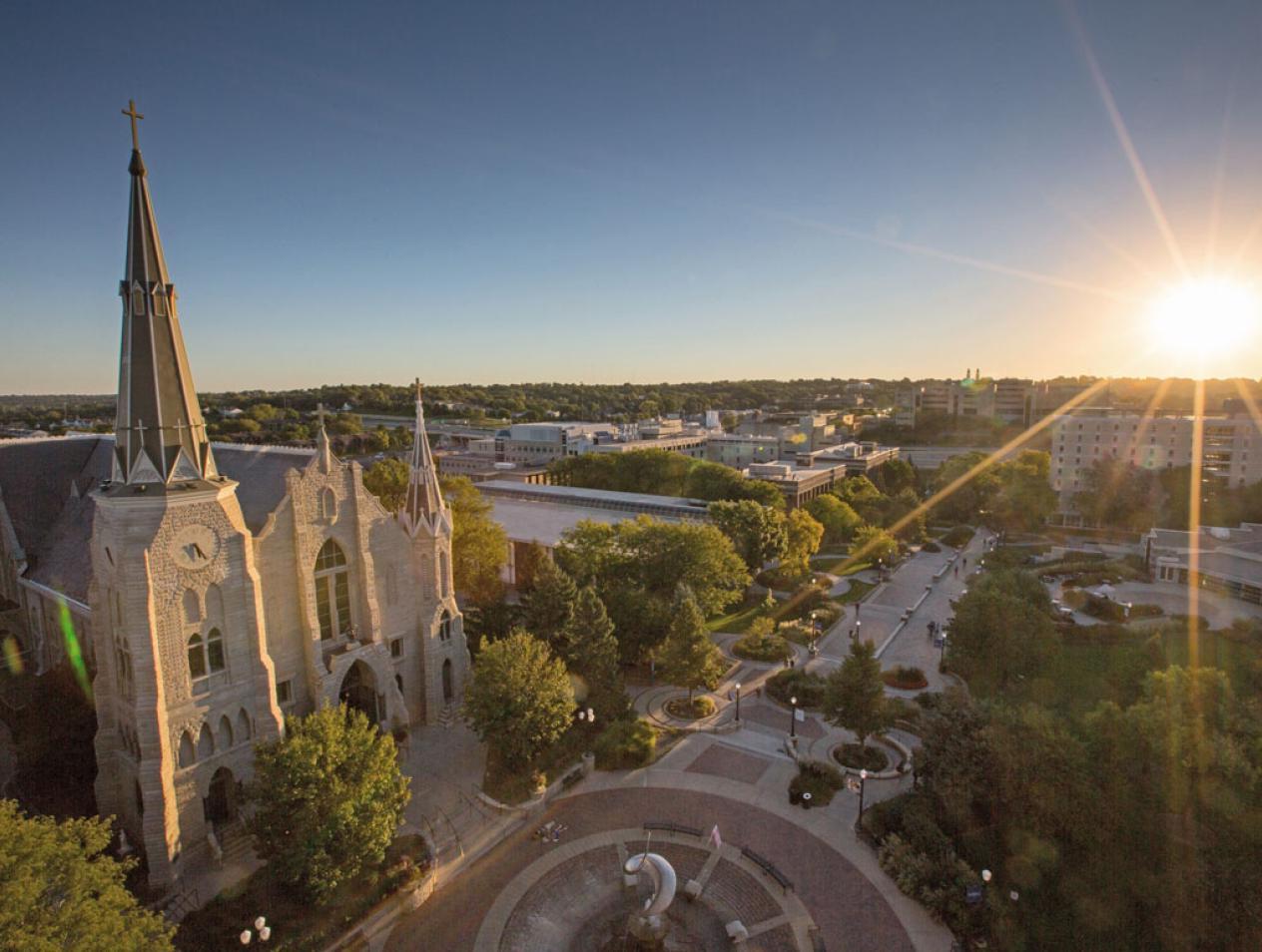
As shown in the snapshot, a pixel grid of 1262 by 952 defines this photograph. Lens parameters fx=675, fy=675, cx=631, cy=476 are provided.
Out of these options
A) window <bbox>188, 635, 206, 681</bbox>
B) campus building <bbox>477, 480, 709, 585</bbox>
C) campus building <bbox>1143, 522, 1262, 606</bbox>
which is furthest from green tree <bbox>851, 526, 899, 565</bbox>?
window <bbox>188, 635, 206, 681</bbox>

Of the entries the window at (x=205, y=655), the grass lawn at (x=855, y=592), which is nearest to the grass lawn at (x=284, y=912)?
the window at (x=205, y=655)

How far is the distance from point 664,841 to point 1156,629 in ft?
130

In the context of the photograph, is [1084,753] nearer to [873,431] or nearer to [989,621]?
[989,621]

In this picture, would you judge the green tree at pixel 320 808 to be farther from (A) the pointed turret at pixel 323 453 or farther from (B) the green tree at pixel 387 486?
(B) the green tree at pixel 387 486

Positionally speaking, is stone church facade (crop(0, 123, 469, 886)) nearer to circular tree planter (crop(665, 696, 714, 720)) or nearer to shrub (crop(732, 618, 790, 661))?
circular tree planter (crop(665, 696, 714, 720))

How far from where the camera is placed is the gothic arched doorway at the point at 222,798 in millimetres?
26406

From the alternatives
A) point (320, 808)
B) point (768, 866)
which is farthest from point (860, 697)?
point (320, 808)

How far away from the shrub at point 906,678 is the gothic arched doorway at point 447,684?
25658mm

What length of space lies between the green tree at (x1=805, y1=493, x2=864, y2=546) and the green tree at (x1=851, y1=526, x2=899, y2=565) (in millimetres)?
1953

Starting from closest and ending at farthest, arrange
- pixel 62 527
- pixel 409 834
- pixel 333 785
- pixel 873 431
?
pixel 333 785 → pixel 409 834 → pixel 62 527 → pixel 873 431

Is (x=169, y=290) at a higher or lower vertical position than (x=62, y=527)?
higher

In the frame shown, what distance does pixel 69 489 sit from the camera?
3841 cm

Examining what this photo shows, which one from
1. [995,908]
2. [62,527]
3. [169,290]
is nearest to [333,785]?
[169,290]

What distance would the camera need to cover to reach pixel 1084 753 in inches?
966
